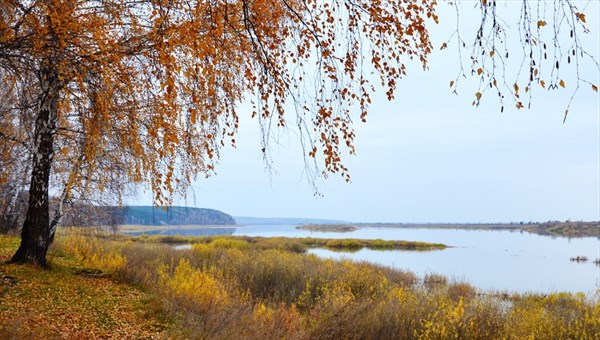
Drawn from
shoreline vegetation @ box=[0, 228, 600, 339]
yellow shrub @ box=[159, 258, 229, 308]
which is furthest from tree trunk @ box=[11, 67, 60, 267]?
yellow shrub @ box=[159, 258, 229, 308]

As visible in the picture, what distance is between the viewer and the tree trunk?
354 inches

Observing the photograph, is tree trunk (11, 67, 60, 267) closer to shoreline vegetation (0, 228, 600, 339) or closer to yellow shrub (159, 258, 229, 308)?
shoreline vegetation (0, 228, 600, 339)

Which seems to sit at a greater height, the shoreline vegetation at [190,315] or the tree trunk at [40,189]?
the tree trunk at [40,189]

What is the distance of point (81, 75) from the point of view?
5262 mm

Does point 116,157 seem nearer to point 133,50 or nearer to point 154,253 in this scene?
point 133,50

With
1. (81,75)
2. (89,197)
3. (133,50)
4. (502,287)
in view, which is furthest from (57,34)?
(502,287)

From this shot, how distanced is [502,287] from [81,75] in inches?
797

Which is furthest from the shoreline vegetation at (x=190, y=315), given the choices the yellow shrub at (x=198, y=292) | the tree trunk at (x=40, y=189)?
the tree trunk at (x=40, y=189)

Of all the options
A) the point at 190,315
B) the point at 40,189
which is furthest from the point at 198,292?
the point at 40,189

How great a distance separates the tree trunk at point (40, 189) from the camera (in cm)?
899

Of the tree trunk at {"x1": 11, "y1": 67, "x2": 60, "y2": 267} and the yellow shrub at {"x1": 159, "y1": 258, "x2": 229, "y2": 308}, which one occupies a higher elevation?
the tree trunk at {"x1": 11, "y1": 67, "x2": 60, "y2": 267}

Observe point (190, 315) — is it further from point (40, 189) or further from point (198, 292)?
point (40, 189)

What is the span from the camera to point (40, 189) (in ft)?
30.6

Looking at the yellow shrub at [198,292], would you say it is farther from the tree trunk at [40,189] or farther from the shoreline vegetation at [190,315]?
the tree trunk at [40,189]
